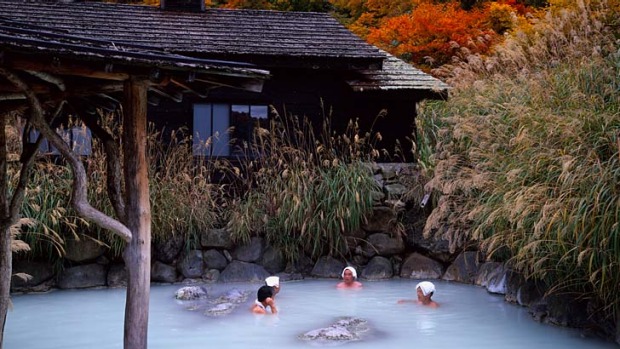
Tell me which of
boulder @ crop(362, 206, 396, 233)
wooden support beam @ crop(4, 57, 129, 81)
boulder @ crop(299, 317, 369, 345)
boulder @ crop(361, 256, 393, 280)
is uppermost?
wooden support beam @ crop(4, 57, 129, 81)

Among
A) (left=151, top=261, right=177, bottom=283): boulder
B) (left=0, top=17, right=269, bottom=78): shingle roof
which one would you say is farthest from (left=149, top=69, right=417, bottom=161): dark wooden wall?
(left=0, top=17, right=269, bottom=78): shingle roof

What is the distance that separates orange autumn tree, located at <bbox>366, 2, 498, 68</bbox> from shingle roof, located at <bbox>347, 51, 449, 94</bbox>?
2.50 m

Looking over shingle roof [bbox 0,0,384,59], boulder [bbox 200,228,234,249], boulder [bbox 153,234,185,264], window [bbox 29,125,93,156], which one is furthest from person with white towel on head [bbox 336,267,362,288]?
shingle roof [bbox 0,0,384,59]

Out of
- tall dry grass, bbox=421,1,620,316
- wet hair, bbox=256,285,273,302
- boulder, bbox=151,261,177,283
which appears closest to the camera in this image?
tall dry grass, bbox=421,1,620,316

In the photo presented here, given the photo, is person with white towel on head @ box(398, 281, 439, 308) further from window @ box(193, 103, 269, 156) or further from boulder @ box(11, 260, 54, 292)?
window @ box(193, 103, 269, 156)

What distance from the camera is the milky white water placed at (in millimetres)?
7164

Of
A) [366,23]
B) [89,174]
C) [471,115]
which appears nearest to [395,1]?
[366,23]

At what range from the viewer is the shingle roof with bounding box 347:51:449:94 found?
13.1 m

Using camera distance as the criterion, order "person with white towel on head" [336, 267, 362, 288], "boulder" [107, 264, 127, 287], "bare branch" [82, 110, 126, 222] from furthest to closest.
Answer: "boulder" [107, 264, 127, 287] < "person with white towel on head" [336, 267, 362, 288] < "bare branch" [82, 110, 126, 222]

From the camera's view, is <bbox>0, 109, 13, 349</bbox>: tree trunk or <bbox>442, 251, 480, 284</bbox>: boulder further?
<bbox>442, 251, 480, 284</bbox>: boulder

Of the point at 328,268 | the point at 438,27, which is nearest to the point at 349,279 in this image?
the point at 328,268

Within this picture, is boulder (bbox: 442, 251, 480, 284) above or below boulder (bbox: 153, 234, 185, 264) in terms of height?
below

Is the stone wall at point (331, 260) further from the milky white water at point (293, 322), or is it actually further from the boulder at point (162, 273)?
the milky white water at point (293, 322)

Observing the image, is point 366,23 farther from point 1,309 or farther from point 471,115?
point 1,309
